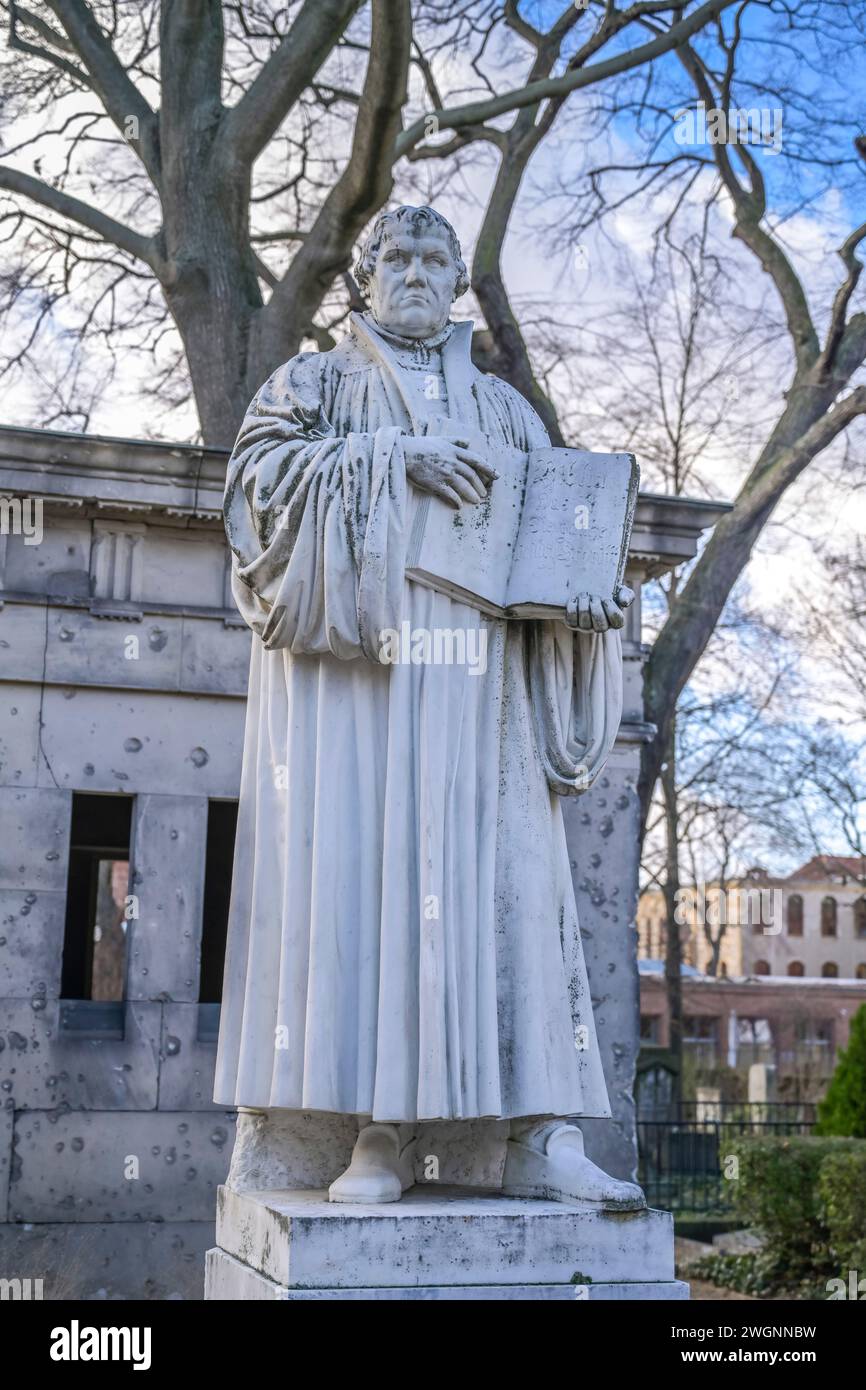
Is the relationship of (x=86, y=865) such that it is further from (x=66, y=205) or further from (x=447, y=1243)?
(x=447, y=1243)

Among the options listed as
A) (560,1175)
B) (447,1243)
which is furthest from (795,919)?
(447,1243)

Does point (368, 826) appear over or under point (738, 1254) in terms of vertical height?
over

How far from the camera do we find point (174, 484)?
10.2 m

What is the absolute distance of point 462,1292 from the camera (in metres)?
4.36

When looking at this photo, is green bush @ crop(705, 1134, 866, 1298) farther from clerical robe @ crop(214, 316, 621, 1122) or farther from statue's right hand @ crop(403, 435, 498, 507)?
statue's right hand @ crop(403, 435, 498, 507)

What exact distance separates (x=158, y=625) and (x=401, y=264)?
5.38m

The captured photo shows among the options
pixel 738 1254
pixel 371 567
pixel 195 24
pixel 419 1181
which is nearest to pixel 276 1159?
pixel 419 1181

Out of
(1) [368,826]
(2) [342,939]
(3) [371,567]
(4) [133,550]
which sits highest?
(4) [133,550]

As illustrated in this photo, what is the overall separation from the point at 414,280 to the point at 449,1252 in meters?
2.93

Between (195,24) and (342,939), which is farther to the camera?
(195,24)

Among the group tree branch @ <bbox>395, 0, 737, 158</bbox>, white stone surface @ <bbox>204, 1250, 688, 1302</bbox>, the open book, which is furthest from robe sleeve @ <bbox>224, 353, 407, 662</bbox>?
tree branch @ <bbox>395, 0, 737, 158</bbox>

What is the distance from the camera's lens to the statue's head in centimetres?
541
